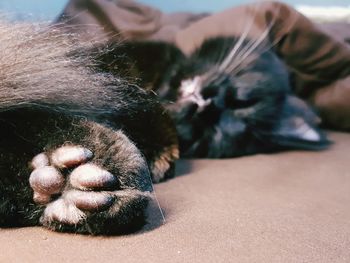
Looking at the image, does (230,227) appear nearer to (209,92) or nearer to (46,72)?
(46,72)

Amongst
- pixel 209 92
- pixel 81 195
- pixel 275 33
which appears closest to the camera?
pixel 81 195

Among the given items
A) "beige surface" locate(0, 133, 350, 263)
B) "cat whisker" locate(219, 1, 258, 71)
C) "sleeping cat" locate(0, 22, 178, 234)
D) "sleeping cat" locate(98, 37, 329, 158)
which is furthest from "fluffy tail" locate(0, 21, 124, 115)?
"cat whisker" locate(219, 1, 258, 71)

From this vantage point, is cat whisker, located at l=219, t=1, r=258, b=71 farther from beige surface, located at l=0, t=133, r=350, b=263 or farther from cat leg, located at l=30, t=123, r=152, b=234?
cat leg, located at l=30, t=123, r=152, b=234

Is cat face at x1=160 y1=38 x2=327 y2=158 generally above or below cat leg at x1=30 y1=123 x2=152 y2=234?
below

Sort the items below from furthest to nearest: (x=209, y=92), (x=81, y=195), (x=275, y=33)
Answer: (x=275, y=33), (x=209, y=92), (x=81, y=195)

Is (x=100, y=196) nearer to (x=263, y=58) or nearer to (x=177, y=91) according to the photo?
(x=177, y=91)

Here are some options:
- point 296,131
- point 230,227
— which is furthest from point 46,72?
point 296,131

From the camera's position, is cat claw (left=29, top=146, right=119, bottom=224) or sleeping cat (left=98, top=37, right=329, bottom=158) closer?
cat claw (left=29, top=146, right=119, bottom=224)
